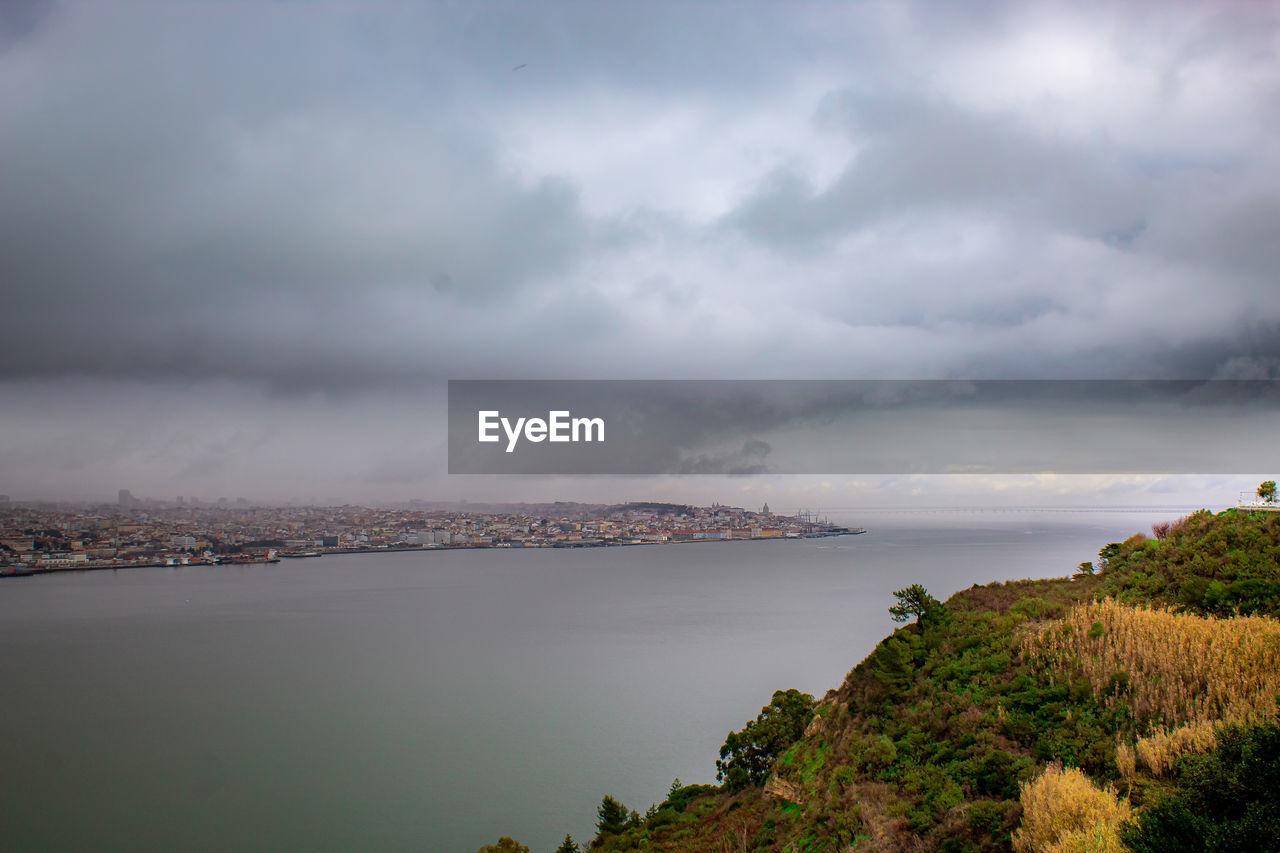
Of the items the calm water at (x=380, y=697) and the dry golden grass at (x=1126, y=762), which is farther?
the calm water at (x=380, y=697)

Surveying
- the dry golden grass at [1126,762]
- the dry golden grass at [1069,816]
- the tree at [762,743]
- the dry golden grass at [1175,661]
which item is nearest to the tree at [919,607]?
the dry golden grass at [1175,661]

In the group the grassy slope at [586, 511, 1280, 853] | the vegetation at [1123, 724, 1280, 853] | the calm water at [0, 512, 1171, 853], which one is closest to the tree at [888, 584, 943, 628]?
the grassy slope at [586, 511, 1280, 853]

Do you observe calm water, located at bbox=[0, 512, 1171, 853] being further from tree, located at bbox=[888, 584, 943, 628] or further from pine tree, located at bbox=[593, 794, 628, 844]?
tree, located at bbox=[888, 584, 943, 628]

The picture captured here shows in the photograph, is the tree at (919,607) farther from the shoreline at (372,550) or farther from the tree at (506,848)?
the shoreline at (372,550)

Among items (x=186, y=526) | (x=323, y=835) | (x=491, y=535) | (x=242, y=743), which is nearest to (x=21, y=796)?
(x=242, y=743)

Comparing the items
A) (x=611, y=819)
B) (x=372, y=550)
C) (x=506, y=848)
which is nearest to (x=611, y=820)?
(x=611, y=819)

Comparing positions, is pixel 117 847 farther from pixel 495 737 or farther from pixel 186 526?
pixel 186 526
